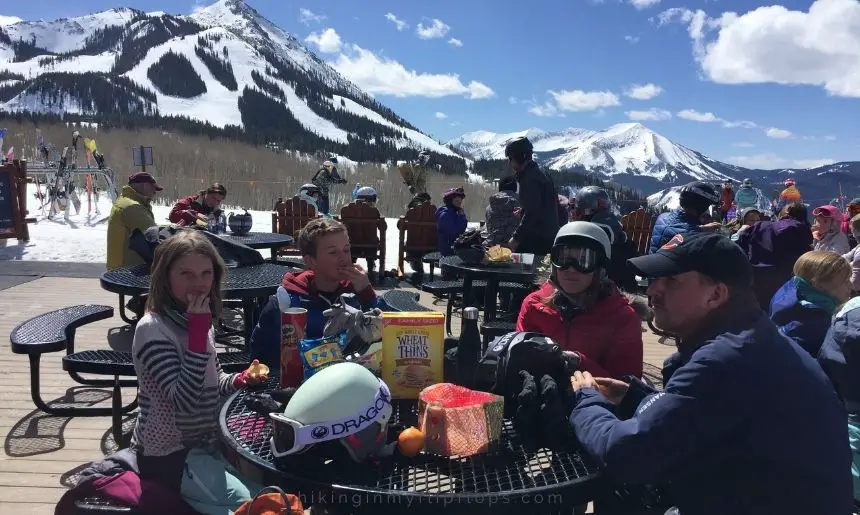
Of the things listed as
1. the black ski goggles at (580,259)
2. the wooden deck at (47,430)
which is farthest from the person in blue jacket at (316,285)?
the wooden deck at (47,430)

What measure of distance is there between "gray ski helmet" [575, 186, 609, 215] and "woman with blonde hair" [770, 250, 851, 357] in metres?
3.09

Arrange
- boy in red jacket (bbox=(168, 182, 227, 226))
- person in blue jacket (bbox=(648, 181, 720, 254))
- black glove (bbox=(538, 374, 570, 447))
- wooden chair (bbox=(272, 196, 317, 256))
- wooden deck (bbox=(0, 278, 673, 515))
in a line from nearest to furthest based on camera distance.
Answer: black glove (bbox=(538, 374, 570, 447)) → wooden deck (bbox=(0, 278, 673, 515)) → person in blue jacket (bbox=(648, 181, 720, 254)) → boy in red jacket (bbox=(168, 182, 227, 226)) → wooden chair (bbox=(272, 196, 317, 256))

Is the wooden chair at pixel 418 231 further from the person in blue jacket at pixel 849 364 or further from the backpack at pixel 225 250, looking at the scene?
the person in blue jacket at pixel 849 364

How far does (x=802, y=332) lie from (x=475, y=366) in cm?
204

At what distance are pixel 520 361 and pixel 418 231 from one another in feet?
26.1

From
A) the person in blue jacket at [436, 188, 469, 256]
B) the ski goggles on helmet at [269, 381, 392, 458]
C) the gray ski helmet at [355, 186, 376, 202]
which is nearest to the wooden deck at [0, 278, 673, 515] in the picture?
the ski goggles on helmet at [269, 381, 392, 458]

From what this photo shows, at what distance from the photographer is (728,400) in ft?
4.91

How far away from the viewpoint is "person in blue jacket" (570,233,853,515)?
4.85 feet

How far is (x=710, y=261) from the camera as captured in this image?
1641mm

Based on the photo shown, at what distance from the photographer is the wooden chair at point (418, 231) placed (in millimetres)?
9695

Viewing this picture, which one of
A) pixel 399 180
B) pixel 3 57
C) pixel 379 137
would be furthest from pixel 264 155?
pixel 3 57

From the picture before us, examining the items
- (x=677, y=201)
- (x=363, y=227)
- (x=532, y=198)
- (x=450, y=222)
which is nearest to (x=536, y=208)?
(x=532, y=198)

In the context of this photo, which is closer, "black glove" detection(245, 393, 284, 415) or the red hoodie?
"black glove" detection(245, 393, 284, 415)

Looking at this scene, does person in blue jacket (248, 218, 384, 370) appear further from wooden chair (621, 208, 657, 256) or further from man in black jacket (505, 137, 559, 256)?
wooden chair (621, 208, 657, 256)
